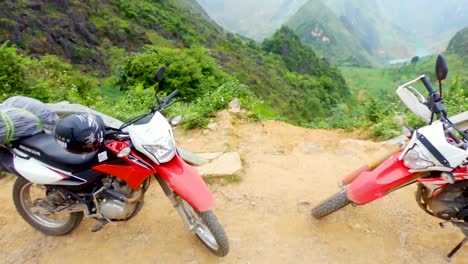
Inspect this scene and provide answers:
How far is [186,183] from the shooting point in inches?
103

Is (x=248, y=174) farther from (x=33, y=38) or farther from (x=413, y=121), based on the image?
(x=33, y=38)

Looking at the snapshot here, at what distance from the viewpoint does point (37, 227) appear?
3.31 meters

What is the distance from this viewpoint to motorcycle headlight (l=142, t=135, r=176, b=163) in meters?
2.50

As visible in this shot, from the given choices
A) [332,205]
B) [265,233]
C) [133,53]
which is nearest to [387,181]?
[332,205]

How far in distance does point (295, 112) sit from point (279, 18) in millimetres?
169144

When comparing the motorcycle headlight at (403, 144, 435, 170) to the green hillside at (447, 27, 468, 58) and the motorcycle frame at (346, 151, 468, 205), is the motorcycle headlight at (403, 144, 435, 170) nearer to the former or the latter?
the motorcycle frame at (346, 151, 468, 205)

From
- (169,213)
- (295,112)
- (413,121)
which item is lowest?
(295,112)

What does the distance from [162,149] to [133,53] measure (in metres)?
13.9

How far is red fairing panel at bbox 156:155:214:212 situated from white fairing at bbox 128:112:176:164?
0.11m

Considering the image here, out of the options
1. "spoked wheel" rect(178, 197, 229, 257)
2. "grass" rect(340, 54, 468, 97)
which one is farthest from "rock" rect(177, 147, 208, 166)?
"grass" rect(340, 54, 468, 97)

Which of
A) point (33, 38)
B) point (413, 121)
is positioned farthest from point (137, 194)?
point (33, 38)

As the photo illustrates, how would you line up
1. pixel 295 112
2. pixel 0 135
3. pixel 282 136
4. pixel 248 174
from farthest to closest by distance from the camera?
pixel 295 112
pixel 282 136
pixel 248 174
pixel 0 135

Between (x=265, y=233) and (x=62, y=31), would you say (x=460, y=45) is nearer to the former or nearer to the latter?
(x=62, y=31)

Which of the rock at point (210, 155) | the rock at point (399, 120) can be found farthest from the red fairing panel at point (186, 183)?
the rock at point (399, 120)
